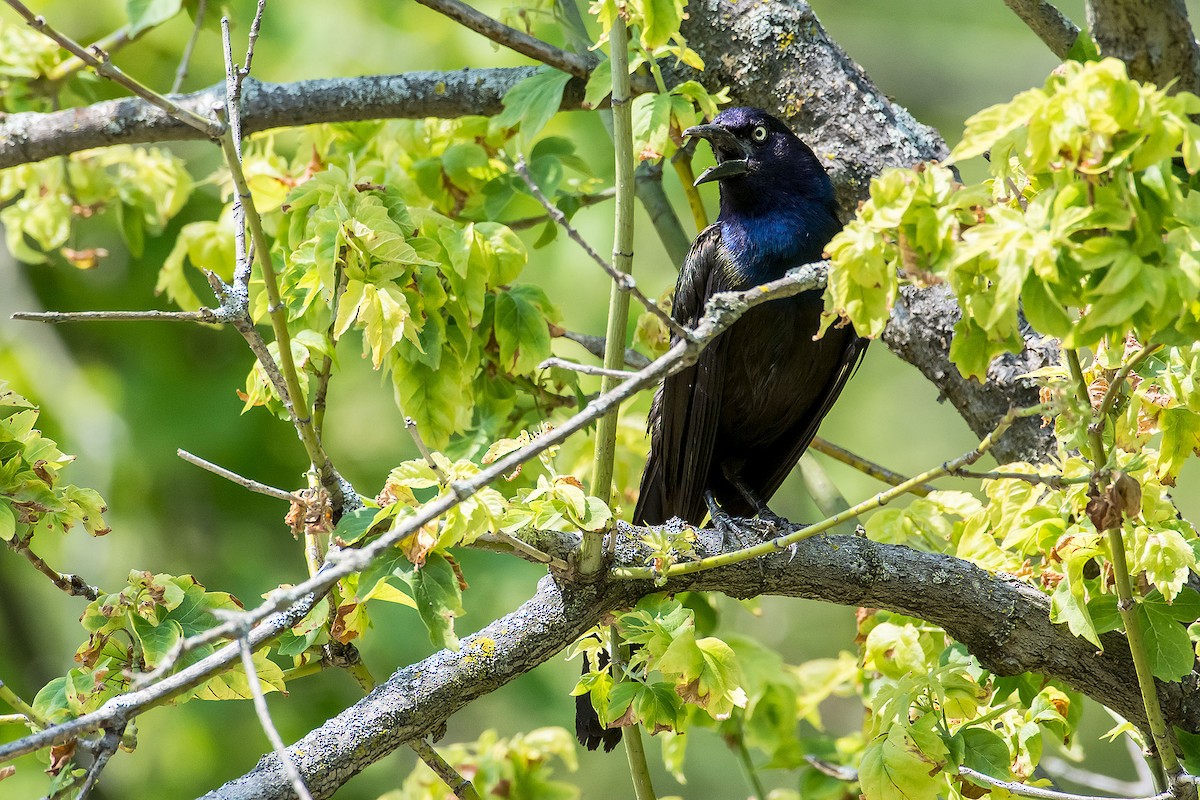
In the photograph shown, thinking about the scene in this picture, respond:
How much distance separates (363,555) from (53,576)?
82 cm

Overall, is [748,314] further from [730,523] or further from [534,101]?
[534,101]

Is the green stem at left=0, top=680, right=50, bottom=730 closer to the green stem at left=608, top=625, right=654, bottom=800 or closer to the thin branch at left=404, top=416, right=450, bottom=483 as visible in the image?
the thin branch at left=404, top=416, right=450, bottom=483

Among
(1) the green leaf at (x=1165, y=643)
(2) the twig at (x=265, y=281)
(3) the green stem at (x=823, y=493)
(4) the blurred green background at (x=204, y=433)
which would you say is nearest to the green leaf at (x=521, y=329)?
(2) the twig at (x=265, y=281)

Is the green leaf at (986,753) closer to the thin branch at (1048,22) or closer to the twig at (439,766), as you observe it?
the twig at (439,766)

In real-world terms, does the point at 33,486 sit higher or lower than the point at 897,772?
higher

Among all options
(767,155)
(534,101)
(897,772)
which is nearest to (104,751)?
(897,772)

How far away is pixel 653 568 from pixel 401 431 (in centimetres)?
316

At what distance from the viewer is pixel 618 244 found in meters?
1.87

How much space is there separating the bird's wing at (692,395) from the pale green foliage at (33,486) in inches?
60.9

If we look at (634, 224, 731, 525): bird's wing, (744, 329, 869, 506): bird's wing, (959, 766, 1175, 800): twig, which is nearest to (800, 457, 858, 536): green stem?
(744, 329, 869, 506): bird's wing

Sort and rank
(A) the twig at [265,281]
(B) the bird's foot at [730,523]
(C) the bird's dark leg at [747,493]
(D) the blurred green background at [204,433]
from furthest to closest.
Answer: (D) the blurred green background at [204,433]
(C) the bird's dark leg at [747,493]
(B) the bird's foot at [730,523]
(A) the twig at [265,281]

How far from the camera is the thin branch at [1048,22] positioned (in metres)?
2.46

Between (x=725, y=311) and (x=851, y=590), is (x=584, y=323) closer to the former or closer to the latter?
(x=851, y=590)

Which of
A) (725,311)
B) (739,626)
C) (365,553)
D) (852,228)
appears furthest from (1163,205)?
(739,626)
